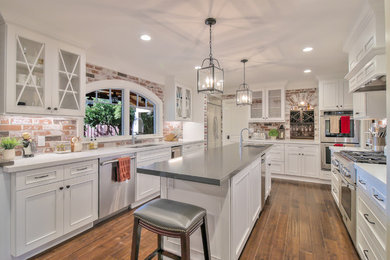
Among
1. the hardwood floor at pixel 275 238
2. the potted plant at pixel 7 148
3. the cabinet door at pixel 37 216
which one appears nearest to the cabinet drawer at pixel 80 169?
the cabinet door at pixel 37 216

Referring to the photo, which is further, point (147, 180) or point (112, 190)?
point (147, 180)

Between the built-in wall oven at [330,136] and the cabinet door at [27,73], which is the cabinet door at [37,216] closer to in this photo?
the cabinet door at [27,73]

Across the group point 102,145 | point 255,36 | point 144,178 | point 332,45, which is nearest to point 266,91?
point 332,45

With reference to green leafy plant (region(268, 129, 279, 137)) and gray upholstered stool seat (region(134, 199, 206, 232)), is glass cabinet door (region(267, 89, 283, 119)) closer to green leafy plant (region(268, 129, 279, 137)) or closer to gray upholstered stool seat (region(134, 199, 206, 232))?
green leafy plant (region(268, 129, 279, 137))

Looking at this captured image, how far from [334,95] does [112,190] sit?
484 centimetres

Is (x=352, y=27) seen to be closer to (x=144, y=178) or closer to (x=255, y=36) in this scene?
(x=255, y=36)

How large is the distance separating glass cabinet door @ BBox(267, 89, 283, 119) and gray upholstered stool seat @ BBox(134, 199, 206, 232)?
4.43 metres

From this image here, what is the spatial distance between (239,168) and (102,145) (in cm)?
254

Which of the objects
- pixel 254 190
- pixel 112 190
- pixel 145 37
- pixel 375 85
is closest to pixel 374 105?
pixel 375 85

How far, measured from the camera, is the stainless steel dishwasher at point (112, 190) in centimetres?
260

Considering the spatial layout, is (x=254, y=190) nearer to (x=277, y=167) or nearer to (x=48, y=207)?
(x=48, y=207)

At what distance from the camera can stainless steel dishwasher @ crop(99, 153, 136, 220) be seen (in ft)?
8.53

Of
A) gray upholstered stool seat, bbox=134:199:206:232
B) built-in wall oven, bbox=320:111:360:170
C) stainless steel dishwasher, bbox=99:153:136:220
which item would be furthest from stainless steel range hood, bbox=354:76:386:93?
stainless steel dishwasher, bbox=99:153:136:220

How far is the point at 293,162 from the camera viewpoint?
4695 mm
